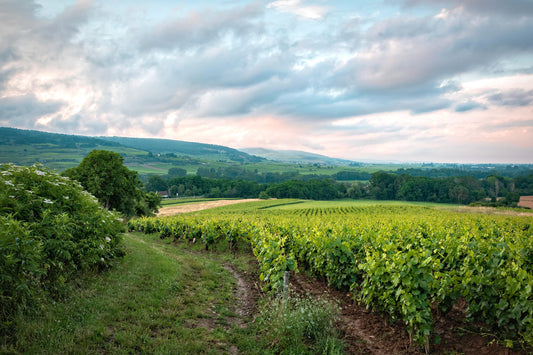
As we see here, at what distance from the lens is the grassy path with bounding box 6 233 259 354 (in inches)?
213

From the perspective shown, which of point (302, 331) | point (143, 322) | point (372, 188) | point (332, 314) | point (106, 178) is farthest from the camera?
point (372, 188)

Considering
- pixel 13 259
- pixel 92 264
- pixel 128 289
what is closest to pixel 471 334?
pixel 128 289

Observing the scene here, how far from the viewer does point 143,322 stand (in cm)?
673

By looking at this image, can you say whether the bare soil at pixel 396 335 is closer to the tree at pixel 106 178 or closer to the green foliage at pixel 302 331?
the green foliage at pixel 302 331

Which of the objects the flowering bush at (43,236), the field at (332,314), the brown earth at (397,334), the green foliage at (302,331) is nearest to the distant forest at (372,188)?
the flowering bush at (43,236)

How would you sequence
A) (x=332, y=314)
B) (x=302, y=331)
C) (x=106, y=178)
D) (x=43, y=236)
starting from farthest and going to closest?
(x=106, y=178) → (x=43, y=236) → (x=332, y=314) → (x=302, y=331)

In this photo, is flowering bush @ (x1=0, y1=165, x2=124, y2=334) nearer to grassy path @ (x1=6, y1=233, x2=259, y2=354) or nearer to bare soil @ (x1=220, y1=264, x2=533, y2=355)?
grassy path @ (x1=6, y1=233, x2=259, y2=354)

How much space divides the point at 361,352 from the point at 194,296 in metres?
5.50

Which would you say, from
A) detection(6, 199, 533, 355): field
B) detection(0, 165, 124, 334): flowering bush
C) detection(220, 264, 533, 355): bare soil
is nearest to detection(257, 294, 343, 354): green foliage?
detection(6, 199, 533, 355): field

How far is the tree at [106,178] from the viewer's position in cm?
3444

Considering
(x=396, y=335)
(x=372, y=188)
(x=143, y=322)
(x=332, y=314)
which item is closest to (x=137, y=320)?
(x=143, y=322)

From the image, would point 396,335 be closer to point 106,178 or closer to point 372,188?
point 106,178

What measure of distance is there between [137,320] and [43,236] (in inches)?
128

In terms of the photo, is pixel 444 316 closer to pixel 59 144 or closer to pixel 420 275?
pixel 420 275
